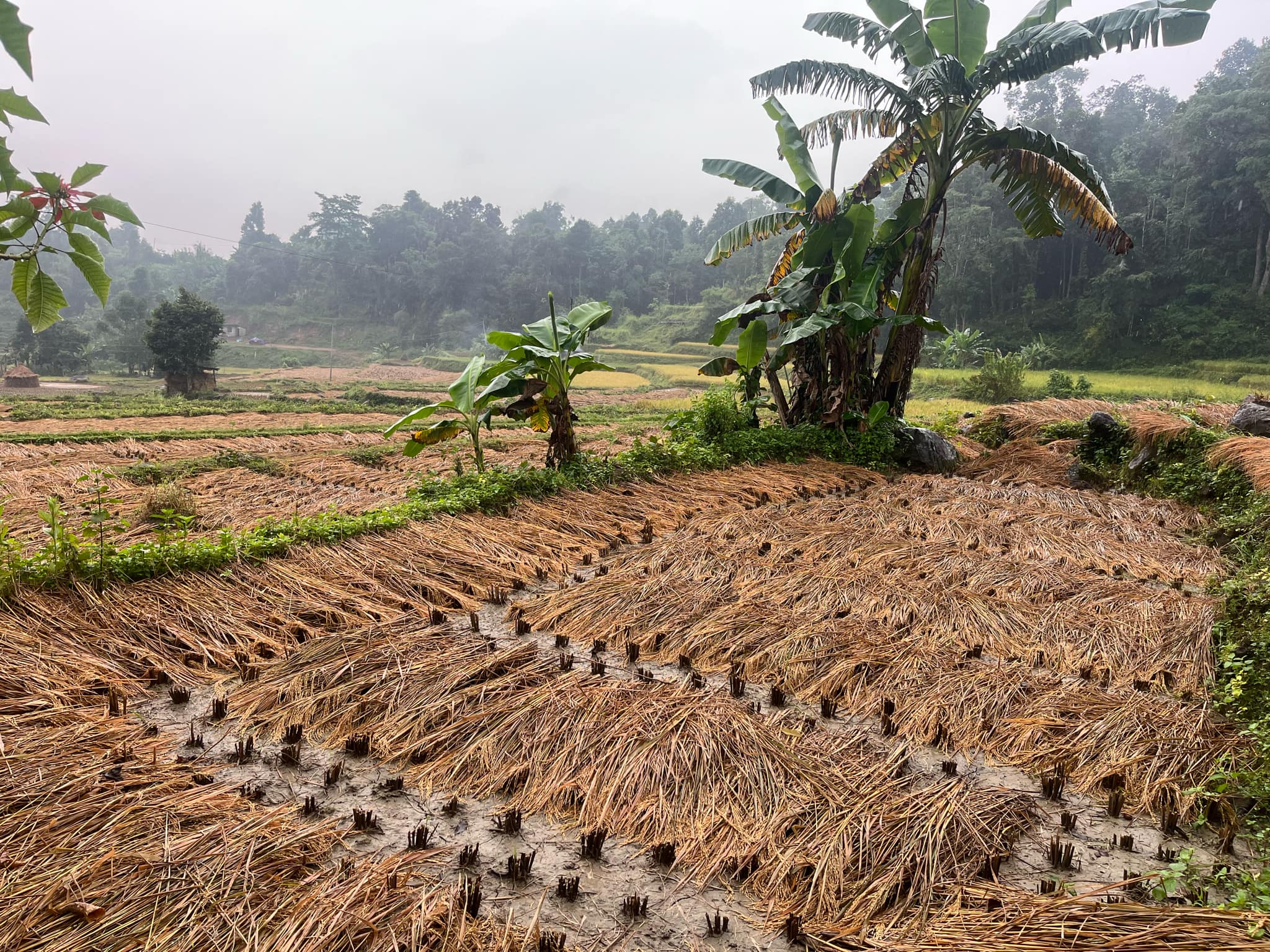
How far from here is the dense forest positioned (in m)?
31.5

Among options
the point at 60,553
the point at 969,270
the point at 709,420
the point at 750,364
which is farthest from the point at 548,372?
the point at 969,270

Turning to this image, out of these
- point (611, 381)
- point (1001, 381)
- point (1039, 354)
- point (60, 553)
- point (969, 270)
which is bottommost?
point (60, 553)

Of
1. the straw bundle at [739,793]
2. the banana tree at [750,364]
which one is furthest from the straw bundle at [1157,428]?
the straw bundle at [739,793]

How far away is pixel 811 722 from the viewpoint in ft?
9.34

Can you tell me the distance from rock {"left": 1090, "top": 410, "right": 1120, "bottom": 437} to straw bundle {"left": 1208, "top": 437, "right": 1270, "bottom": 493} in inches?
63.5

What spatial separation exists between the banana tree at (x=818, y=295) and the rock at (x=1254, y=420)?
12.2 ft

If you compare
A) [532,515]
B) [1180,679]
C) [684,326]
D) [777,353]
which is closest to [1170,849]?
[1180,679]

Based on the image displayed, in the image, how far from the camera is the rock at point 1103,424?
9219 millimetres

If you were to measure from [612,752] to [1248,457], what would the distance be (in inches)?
292

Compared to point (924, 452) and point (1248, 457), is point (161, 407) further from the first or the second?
point (1248, 457)

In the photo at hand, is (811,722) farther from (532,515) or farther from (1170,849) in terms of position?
(532,515)

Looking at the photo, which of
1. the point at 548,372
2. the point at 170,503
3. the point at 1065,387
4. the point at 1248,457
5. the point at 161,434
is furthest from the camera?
the point at 1065,387

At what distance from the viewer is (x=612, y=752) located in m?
2.54

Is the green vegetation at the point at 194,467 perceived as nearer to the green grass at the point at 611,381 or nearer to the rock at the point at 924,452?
the rock at the point at 924,452
